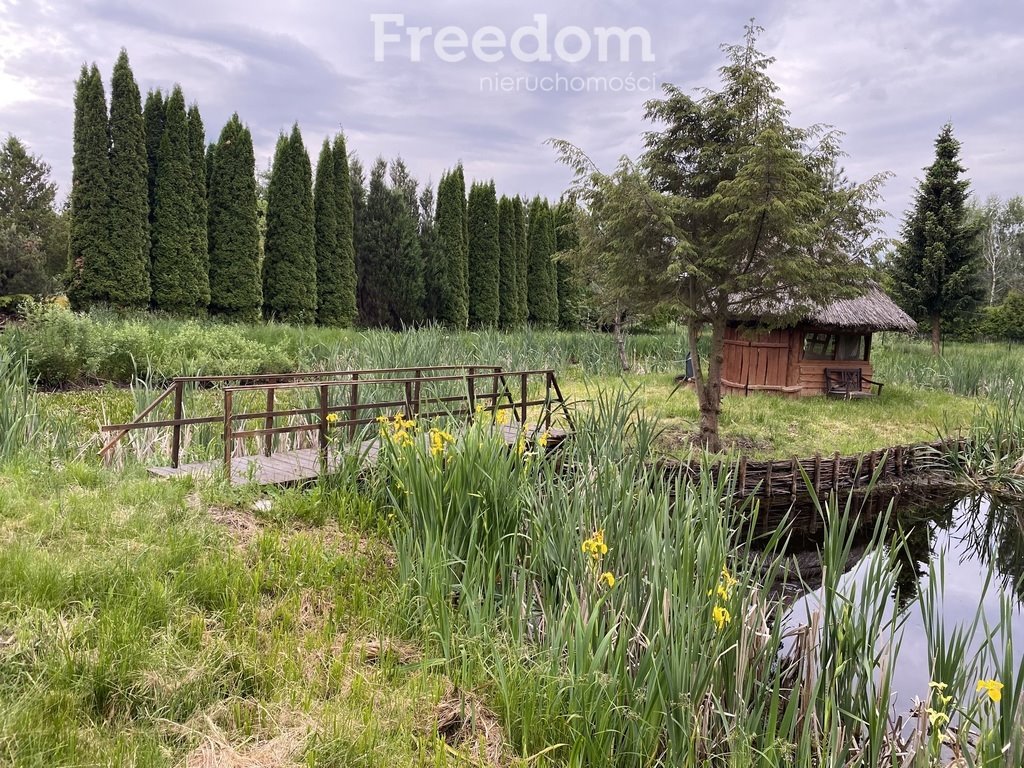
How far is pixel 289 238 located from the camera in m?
15.1

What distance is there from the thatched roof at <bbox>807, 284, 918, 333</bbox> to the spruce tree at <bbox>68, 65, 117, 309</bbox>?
12900 mm

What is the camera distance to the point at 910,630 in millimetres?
4980

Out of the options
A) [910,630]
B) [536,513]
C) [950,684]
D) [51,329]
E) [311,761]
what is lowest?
[910,630]

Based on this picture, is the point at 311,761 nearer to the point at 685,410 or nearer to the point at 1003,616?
the point at 1003,616

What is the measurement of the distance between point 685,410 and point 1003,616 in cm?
818

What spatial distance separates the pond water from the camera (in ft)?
13.6

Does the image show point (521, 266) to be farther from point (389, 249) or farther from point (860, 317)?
point (860, 317)

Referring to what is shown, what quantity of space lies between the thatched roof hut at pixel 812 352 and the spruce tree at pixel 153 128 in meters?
11.9

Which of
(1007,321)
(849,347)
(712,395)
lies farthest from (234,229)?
(1007,321)

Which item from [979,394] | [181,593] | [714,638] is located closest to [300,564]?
[181,593]

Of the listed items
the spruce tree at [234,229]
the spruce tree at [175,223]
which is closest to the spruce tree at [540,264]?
the spruce tree at [234,229]

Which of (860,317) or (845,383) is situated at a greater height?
(860,317)

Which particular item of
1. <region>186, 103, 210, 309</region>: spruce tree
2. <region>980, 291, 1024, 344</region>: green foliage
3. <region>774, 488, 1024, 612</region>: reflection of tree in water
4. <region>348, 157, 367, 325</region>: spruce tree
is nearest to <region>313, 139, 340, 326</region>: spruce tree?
<region>348, 157, 367, 325</region>: spruce tree

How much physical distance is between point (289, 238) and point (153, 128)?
3323 mm
